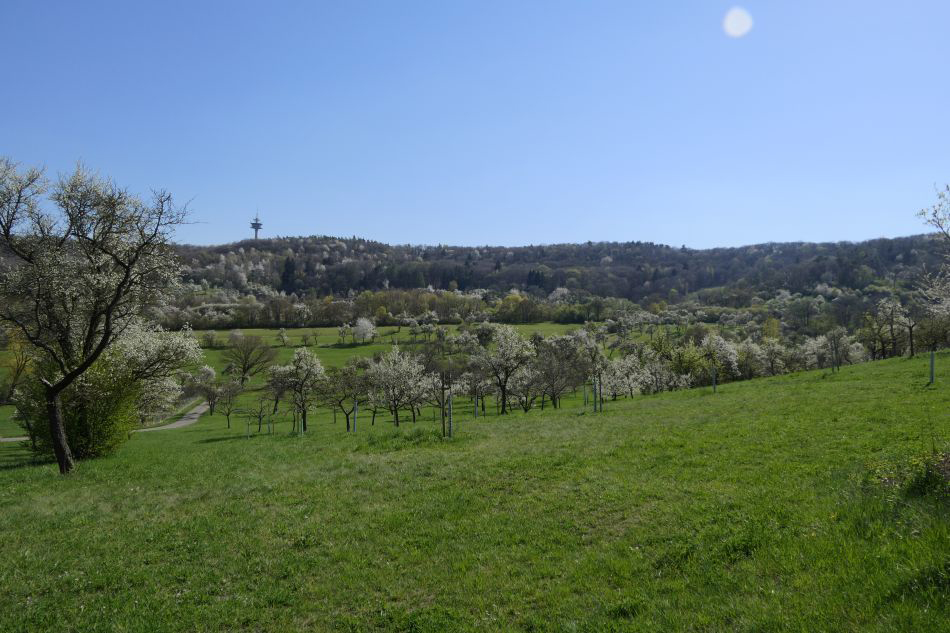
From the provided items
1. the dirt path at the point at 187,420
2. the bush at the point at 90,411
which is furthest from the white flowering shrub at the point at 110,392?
the dirt path at the point at 187,420

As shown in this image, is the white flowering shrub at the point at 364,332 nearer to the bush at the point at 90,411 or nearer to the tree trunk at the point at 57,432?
the bush at the point at 90,411

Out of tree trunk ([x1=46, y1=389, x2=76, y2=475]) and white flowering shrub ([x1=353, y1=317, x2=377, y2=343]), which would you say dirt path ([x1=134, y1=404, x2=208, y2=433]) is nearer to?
white flowering shrub ([x1=353, y1=317, x2=377, y2=343])

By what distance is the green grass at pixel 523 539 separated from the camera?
251 inches

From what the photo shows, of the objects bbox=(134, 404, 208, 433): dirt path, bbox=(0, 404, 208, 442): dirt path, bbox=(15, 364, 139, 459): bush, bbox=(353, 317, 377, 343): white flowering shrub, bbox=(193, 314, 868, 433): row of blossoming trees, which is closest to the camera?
bbox=(15, 364, 139, 459): bush

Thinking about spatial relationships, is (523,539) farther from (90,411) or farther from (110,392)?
(90,411)

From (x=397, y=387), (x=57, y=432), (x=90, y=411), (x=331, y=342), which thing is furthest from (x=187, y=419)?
(x=57, y=432)

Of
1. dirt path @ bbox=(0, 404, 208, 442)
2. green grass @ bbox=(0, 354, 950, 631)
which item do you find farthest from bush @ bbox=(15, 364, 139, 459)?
dirt path @ bbox=(0, 404, 208, 442)

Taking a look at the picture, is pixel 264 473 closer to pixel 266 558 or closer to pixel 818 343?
pixel 266 558

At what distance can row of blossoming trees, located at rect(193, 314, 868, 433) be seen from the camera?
A: 56.8 meters

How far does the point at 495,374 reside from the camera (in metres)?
56.2

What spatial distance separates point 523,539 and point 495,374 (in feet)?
154

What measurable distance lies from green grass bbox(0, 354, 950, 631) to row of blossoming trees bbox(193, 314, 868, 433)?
28672mm

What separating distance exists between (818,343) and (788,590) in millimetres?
97081

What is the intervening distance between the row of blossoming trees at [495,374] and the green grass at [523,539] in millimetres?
28672
